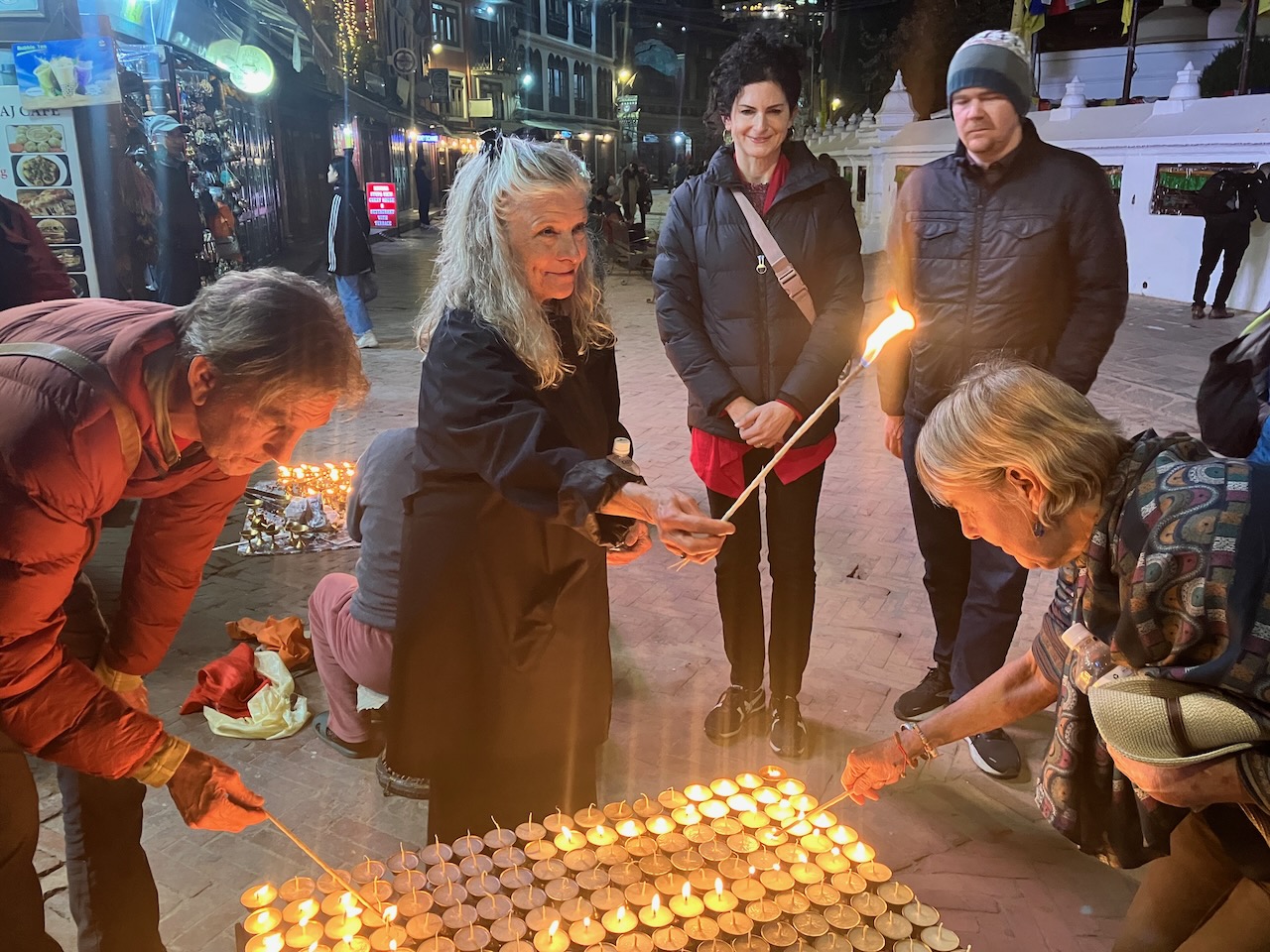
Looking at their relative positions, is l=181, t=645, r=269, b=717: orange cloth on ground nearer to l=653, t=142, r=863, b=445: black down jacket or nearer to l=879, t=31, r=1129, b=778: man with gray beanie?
l=653, t=142, r=863, b=445: black down jacket

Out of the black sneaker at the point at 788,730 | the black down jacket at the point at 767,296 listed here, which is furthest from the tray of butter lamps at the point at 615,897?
the black down jacket at the point at 767,296

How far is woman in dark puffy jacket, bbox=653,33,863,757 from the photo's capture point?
3.06 m

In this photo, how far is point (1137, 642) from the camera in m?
1.46

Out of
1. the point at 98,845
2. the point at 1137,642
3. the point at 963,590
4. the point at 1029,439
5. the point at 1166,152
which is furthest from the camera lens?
the point at 1166,152

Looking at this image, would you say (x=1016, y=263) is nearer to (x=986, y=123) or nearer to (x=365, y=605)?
(x=986, y=123)

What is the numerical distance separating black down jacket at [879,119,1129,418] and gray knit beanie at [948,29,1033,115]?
15cm

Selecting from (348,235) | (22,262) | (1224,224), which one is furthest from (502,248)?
(1224,224)

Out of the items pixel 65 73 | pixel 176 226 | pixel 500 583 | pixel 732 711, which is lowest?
pixel 732 711

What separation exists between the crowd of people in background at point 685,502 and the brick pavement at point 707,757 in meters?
0.18

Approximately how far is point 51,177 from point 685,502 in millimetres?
5819

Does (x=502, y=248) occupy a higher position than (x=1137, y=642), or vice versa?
(x=502, y=248)

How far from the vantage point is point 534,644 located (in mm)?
2248

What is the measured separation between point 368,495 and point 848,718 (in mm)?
2045

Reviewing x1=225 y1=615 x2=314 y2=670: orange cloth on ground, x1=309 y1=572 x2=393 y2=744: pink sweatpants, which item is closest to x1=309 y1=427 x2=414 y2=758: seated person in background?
x1=309 y1=572 x2=393 y2=744: pink sweatpants
